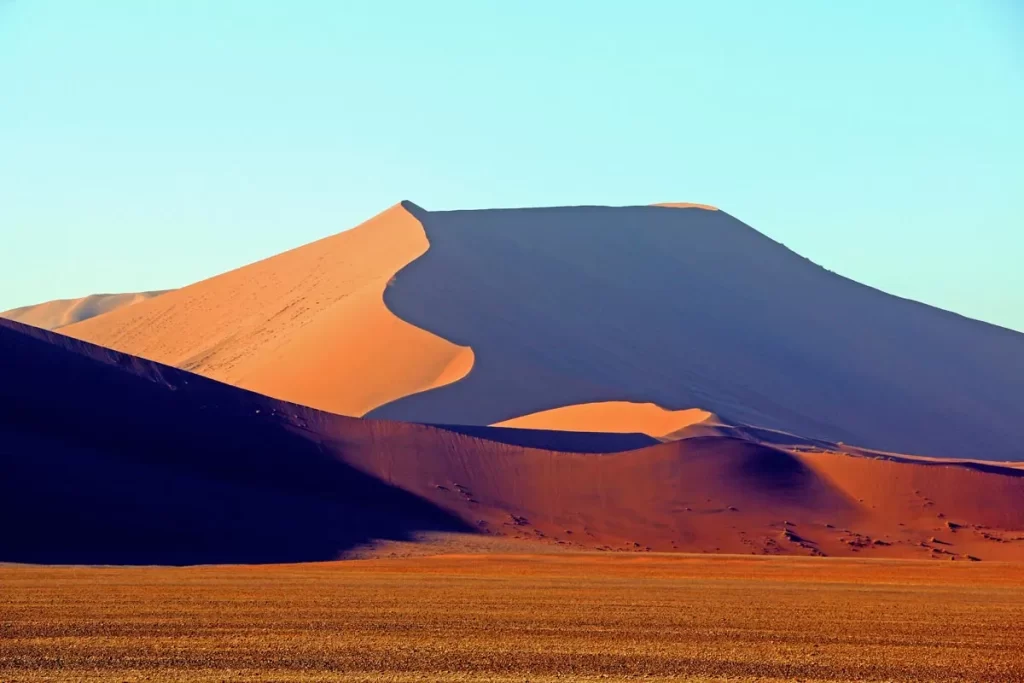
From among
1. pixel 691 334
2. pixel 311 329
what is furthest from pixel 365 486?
pixel 691 334

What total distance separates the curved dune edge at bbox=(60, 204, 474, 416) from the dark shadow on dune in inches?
757

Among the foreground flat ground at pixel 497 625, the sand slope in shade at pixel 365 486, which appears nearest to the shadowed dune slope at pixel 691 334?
the sand slope in shade at pixel 365 486

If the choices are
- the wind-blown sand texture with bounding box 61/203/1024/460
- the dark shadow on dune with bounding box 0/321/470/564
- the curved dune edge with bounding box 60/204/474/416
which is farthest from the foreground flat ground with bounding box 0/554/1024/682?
the curved dune edge with bounding box 60/204/474/416

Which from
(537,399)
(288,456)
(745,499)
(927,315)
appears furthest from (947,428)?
(288,456)

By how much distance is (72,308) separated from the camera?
176 m

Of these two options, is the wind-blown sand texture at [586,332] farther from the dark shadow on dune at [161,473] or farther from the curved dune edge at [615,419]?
the dark shadow on dune at [161,473]

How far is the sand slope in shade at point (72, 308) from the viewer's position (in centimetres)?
16988

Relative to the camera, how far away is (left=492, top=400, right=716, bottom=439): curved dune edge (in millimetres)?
57678

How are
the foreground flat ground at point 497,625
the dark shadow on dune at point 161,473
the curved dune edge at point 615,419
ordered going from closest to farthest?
the foreground flat ground at point 497,625 → the dark shadow on dune at point 161,473 → the curved dune edge at point 615,419

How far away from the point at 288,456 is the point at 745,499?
525 inches

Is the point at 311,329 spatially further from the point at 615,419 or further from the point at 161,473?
the point at 161,473

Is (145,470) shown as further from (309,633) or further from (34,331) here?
(309,633)

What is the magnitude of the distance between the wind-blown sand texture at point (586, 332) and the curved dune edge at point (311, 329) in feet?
0.55

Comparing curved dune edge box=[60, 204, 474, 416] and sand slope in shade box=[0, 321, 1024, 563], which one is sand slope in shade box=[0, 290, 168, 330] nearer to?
curved dune edge box=[60, 204, 474, 416]
